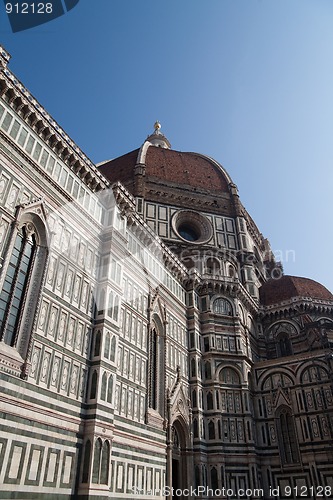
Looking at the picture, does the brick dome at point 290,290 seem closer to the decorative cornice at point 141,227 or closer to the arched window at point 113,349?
the decorative cornice at point 141,227

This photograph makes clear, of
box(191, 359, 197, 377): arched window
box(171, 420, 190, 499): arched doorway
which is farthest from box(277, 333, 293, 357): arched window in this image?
box(171, 420, 190, 499): arched doorway

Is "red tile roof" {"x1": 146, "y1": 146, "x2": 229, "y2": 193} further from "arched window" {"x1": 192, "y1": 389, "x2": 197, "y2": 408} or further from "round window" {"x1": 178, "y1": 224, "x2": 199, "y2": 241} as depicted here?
"arched window" {"x1": 192, "y1": 389, "x2": 197, "y2": 408}

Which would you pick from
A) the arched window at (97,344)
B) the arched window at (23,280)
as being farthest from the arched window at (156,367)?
the arched window at (23,280)

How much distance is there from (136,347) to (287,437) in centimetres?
1240

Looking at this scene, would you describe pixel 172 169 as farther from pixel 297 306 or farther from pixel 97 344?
pixel 97 344

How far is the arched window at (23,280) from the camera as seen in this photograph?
13914 mm

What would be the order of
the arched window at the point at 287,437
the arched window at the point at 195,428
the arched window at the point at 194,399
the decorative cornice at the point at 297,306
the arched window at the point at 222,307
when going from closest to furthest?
1. the arched window at the point at 195,428
2. the arched window at the point at 194,399
3. the arched window at the point at 287,437
4. the arched window at the point at 222,307
5. the decorative cornice at the point at 297,306

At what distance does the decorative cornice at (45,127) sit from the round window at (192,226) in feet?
52.7

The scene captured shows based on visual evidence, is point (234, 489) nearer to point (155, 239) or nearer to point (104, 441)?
point (104, 441)

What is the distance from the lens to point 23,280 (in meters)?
15.1

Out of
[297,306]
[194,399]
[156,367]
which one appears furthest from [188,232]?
[156,367]

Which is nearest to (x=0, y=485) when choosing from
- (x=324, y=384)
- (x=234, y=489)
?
(x=234, y=489)

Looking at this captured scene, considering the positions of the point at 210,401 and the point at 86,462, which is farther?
the point at 210,401

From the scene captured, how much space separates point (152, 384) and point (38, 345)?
874 cm
